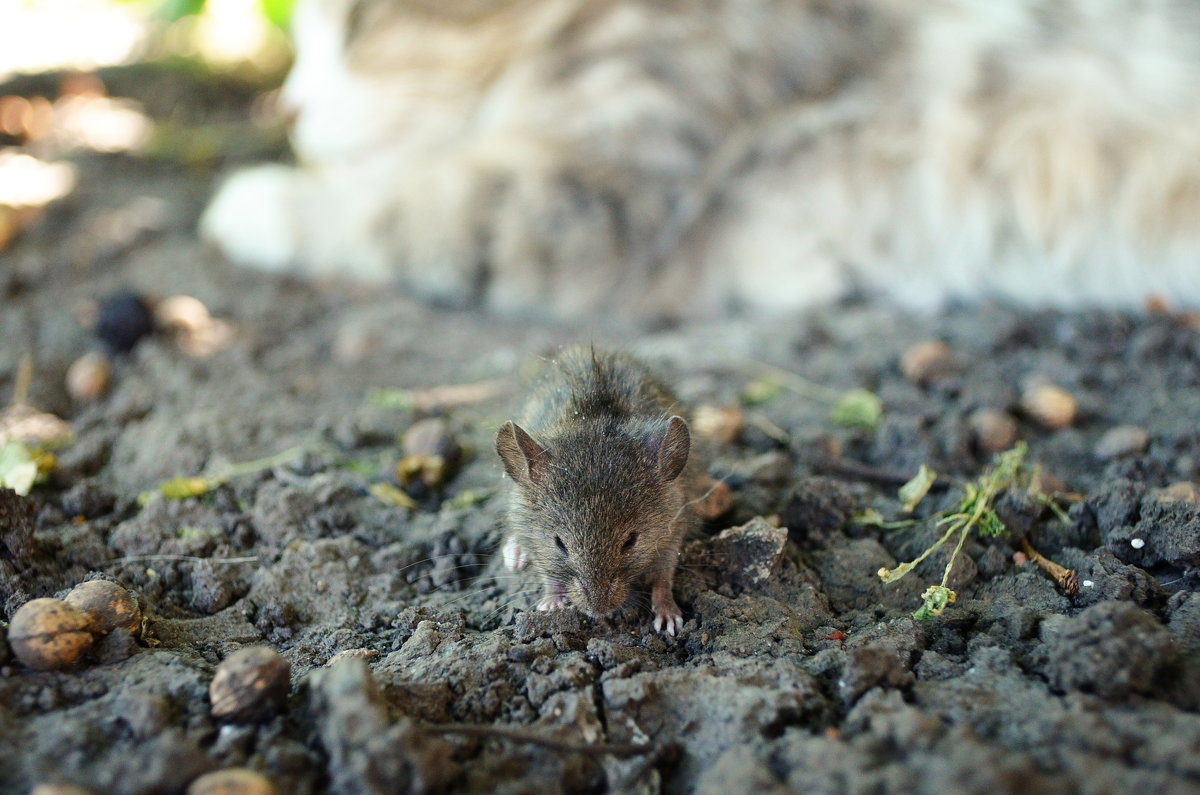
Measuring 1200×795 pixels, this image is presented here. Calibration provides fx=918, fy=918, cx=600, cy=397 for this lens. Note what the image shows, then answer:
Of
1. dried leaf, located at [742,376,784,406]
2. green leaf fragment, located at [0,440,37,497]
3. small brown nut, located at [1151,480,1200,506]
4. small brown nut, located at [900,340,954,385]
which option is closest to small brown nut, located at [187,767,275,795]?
green leaf fragment, located at [0,440,37,497]

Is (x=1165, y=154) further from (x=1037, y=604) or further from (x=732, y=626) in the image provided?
(x=732, y=626)

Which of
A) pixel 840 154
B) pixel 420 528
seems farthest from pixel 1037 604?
pixel 840 154

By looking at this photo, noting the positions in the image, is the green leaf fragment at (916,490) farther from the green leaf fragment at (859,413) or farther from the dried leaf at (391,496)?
the dried leaf at (391,496)

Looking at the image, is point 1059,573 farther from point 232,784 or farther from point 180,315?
point 180,315

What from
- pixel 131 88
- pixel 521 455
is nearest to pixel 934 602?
pixel 521 455

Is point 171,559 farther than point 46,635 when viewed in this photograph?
Yes

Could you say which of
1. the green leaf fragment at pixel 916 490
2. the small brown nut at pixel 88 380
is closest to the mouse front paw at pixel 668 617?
the green leaf fragment at pixel 916 490
